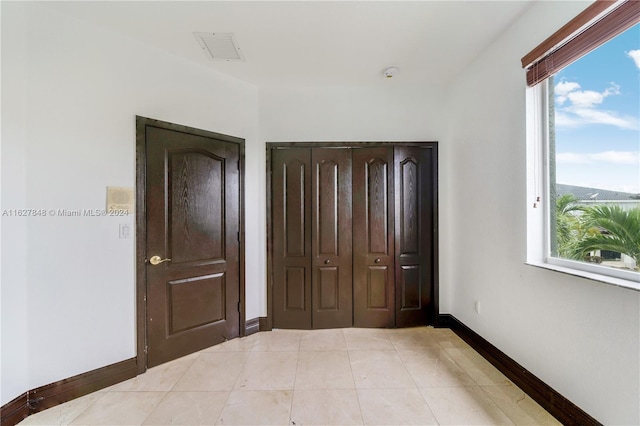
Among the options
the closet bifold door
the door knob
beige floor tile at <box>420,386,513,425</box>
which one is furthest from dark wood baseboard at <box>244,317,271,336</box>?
beige floor tile at <box>420,386,513,425</box>

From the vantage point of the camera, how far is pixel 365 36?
6.82ft

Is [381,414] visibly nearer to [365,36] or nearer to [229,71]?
[365,36]

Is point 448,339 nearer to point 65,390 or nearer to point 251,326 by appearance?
point 251,326

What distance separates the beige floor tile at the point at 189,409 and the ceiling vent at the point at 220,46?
266 centimetres

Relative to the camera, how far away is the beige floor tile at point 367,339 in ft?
8.26

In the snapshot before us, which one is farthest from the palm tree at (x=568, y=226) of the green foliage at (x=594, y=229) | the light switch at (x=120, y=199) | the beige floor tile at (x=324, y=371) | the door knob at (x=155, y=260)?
the light switch at (x=120, y=199)

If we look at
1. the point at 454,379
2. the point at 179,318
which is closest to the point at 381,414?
the point at 454,379

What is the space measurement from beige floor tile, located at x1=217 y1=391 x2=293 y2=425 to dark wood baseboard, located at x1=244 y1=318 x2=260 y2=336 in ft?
3.05

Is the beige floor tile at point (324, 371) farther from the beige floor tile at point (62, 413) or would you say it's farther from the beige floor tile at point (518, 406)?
the beige floor tile at point (62, 413)

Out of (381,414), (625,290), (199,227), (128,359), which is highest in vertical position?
(199,227)

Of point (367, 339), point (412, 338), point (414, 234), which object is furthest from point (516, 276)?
point (367, 339)

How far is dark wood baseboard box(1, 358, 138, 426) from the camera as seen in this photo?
1.64 meters

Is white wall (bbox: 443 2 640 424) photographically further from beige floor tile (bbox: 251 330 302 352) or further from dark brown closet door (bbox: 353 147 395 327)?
beige floor tile (bbox: 251 330 302 352)

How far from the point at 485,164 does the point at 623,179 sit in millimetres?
963
